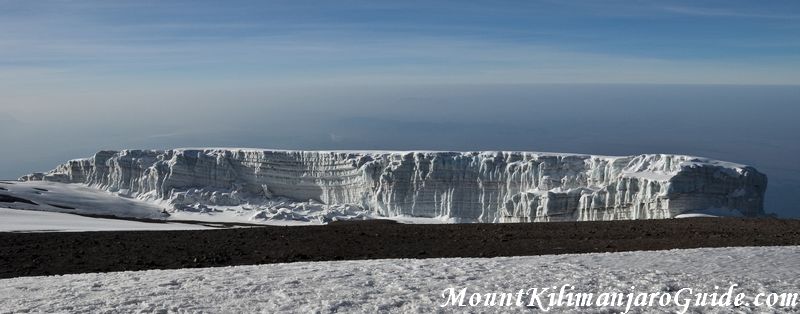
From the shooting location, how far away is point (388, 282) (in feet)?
36.6

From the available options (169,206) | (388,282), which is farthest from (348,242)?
(169,206)

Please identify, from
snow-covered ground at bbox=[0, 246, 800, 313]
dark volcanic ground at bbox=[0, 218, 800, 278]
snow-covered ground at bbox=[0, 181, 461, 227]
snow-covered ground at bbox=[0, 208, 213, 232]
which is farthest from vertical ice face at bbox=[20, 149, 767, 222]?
snow-covered ground at bbox=[0, 246, 800, 313]

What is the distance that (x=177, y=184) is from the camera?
49.2m

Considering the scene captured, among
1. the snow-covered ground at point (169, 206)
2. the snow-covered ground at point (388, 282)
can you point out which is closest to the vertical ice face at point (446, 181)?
the snow-covered ground at point (169, 206)

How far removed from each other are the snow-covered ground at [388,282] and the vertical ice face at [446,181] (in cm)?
2100

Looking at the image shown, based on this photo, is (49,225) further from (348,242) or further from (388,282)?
(388,282)

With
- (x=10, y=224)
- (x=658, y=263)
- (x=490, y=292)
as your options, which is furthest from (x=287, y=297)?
(x=10, y=224)

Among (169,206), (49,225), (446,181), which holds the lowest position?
(169,206)

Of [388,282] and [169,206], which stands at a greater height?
[388,282]

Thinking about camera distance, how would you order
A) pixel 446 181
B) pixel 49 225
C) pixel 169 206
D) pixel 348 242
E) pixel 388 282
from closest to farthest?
pixel 388 282 → pixel 348 242 → pixel 49 225 → pixel 446 181 → pixel 169 206

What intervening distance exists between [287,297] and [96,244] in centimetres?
821

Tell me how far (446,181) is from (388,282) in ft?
105

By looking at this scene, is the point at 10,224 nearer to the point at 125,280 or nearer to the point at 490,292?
the point at 125,280

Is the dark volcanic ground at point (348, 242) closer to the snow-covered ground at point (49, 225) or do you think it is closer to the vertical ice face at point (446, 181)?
the snow-covered ground at point (49, 225)
